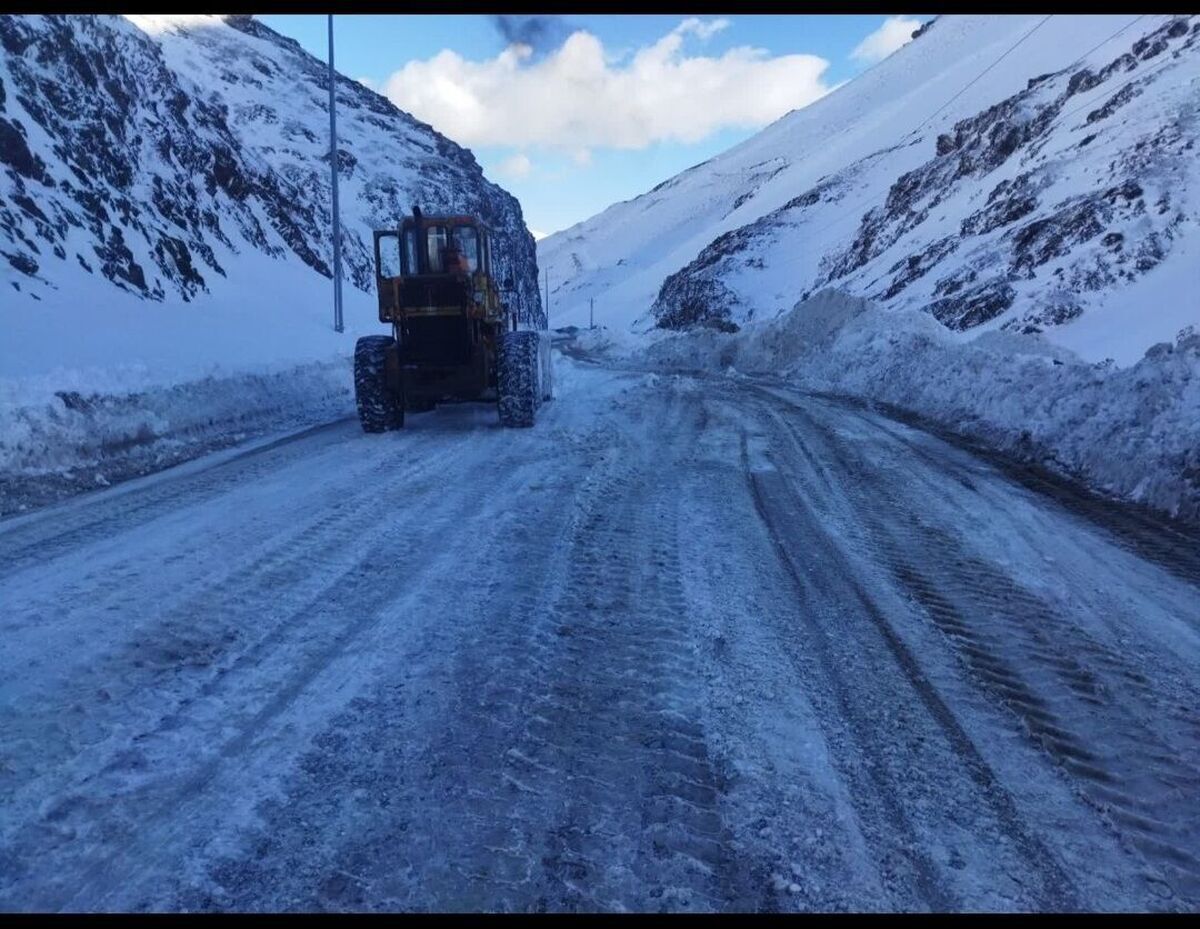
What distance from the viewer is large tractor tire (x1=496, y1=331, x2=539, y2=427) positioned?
11.2 m

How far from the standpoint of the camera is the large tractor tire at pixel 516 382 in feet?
36.8

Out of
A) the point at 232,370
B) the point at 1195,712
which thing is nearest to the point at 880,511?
the point at 1195,712

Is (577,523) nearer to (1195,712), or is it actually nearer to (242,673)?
(242,673)

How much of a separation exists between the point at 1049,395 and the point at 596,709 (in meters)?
9.05

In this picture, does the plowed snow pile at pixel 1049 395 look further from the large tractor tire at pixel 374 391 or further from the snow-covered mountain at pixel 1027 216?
the large tractor tire at pixel 374 391

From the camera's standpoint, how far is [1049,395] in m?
10.2

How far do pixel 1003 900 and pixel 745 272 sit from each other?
63.1 m

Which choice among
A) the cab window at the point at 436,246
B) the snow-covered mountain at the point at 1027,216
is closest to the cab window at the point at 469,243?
the cab window at the point at 436,246

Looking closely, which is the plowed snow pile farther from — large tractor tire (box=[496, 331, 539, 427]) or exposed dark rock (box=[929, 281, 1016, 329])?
large tractor tire (box=[496, 331, 539, 427])

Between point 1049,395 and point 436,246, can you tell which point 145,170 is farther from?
point 1049,395

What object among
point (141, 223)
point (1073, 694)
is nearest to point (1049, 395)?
point (1073, 694)

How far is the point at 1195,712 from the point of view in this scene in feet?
11.4

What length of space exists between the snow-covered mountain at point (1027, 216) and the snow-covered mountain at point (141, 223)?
14.8 m

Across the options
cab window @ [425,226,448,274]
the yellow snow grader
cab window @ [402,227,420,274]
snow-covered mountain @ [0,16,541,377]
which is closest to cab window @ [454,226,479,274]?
the yellow snow grader
